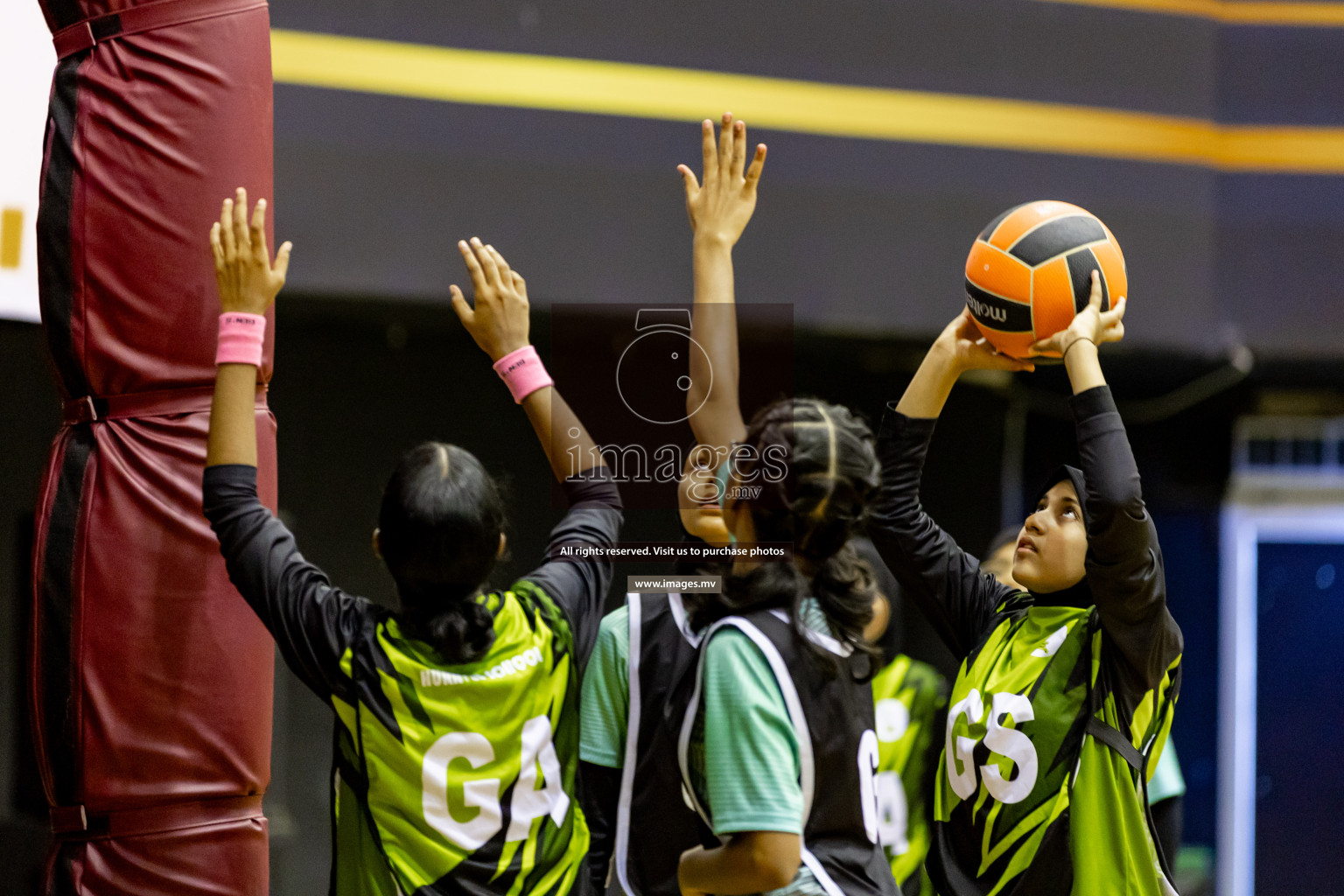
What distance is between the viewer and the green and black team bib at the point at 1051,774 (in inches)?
97.3

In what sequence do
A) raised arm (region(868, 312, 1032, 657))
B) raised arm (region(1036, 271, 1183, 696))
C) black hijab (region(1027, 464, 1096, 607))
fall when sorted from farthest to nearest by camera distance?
raised arm (region(868, 312, 1032, 657)) → black hijab (region(1027, 464, 1096, 607)) → raised arm (region(1036, 271, 1183, 696))

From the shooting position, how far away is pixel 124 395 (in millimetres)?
2600

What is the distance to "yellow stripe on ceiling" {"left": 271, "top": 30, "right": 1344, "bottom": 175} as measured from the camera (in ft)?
18.3

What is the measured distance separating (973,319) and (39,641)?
6.46ft

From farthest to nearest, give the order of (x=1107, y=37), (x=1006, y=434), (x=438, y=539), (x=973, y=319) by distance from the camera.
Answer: (x=1006, y=434) < (x=1107, y=37) < (x=973, y=319) < (x=438, y=539)

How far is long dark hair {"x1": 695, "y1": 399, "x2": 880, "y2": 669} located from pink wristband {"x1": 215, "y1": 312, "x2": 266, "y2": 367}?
0.88 metres

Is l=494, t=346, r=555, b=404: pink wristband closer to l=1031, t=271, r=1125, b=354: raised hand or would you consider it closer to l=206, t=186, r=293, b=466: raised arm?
l=206, t=186, r=293, b=466: raised arm

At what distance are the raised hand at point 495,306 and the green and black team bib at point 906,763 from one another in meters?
1.88

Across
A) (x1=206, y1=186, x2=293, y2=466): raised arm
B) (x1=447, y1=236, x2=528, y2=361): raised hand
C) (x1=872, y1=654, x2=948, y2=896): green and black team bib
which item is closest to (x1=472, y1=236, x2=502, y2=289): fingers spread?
(x1=447, y1=236, x2=528, y2=361): raised hand

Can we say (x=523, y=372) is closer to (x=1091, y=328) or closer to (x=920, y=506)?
(x=920, y=506)

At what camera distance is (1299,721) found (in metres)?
7.64

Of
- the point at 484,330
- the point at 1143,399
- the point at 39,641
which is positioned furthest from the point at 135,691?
the point at 1143,399

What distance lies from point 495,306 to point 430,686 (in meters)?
0.75

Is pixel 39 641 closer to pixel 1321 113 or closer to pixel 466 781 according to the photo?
pixel 466 781
